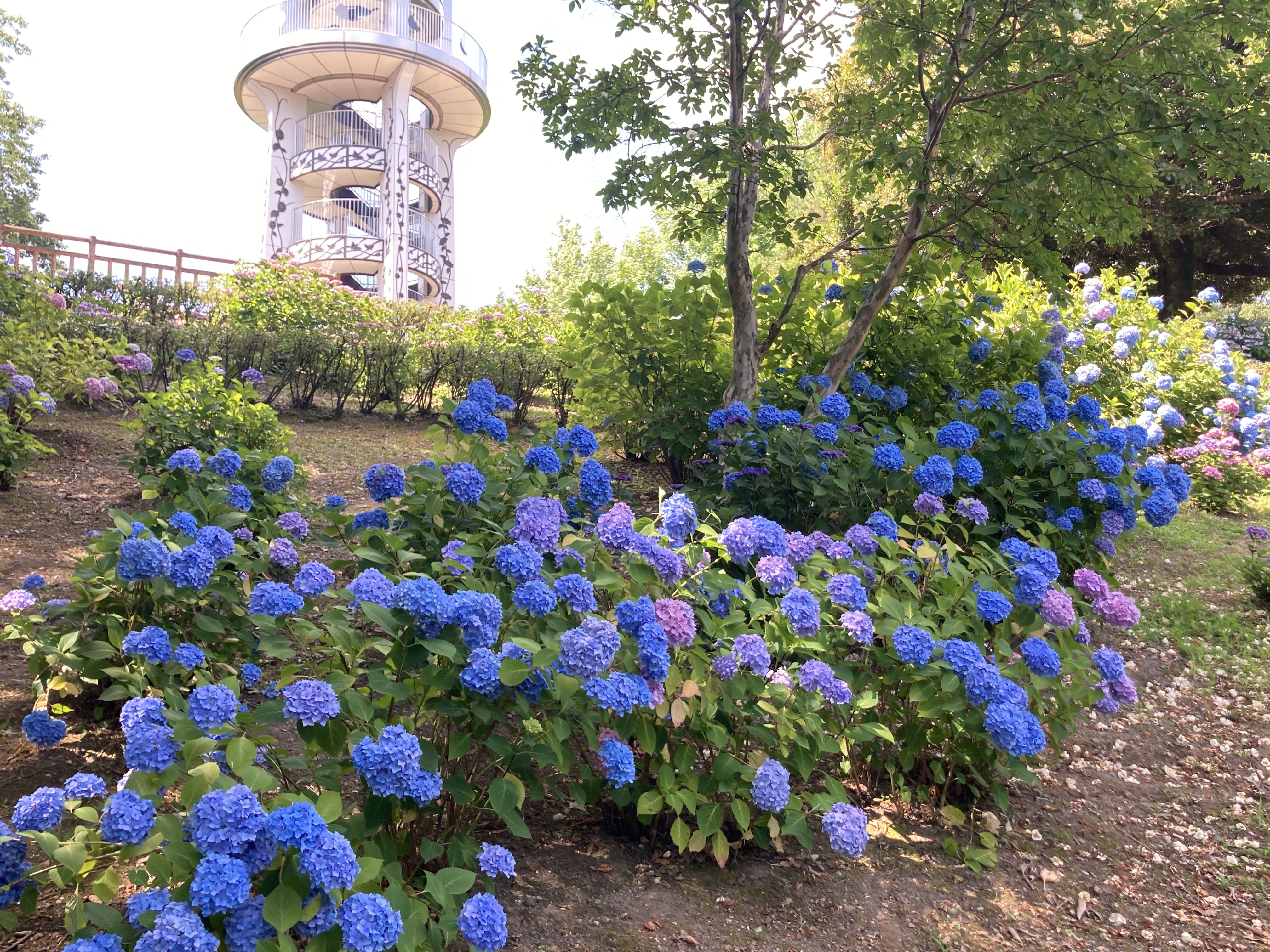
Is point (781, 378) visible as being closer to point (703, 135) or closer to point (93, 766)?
point (703, 135)

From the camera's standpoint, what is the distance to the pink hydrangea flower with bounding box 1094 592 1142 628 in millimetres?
2988

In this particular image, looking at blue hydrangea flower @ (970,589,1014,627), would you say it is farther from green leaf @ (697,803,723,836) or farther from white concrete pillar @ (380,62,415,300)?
white concrete pillar @ (380,62,415,300)

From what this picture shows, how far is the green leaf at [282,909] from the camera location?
139cm

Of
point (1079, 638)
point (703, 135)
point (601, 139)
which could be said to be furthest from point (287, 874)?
point (601, 139)

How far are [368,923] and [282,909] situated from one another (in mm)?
143

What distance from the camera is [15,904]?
75.2 inches

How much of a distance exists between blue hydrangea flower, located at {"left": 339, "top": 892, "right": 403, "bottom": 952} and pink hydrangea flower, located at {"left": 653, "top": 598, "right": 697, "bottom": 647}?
92cm

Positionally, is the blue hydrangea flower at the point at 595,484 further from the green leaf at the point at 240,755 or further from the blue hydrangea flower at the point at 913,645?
the green leaf at the point at 240,755

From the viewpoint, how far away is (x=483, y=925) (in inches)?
61.1

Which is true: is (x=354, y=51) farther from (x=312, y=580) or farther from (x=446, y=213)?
(x=312, y=580)

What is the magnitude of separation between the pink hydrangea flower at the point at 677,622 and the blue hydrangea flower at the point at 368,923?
3.02 ft

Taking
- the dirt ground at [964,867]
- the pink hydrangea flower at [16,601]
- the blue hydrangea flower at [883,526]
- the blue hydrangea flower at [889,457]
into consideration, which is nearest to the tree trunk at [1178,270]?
the dirt ground at [964,867]

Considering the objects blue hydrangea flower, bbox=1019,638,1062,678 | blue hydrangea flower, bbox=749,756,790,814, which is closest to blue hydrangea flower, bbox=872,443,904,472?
blue hydrangea flower, bbox=1019,638,1062,678

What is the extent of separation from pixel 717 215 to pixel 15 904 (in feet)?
16.7
